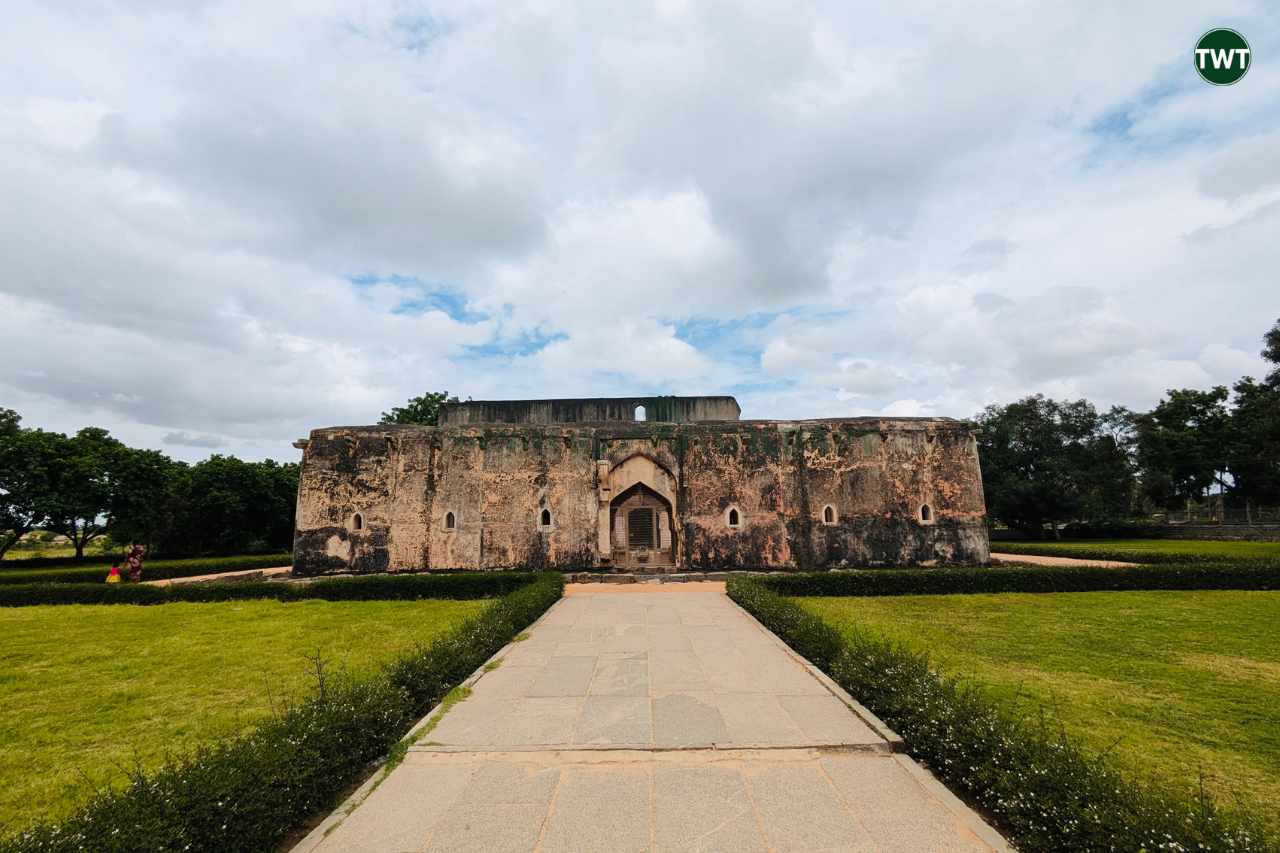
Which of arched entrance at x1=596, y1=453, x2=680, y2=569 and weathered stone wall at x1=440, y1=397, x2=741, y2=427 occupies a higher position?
weathered stone wall at x1=440, y1=397, x2=741, y2=427

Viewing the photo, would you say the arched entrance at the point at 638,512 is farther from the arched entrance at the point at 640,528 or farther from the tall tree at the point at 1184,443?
the tall tree at the point at 1184,443

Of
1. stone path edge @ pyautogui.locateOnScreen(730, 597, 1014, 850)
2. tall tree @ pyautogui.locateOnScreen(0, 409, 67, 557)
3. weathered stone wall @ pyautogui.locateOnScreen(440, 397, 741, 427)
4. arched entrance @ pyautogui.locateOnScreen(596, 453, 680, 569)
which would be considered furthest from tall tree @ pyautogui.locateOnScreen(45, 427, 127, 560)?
stone path edge @ pyautogui.locateOnScreen(730, 597, 1014, 850)

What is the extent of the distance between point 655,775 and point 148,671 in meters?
8.78

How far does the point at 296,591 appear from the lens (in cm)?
1580

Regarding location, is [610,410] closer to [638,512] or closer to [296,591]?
[638,512]

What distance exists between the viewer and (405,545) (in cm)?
1964

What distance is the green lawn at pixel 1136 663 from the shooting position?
5223 millimetres

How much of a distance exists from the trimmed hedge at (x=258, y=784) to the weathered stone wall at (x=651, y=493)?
1319 centimetres

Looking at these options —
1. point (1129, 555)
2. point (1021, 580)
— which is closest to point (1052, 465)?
point (1129, 555)

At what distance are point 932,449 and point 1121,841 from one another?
59.8ft

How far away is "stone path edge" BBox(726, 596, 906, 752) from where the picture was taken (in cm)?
520

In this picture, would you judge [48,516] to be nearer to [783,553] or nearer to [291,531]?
[291,531]

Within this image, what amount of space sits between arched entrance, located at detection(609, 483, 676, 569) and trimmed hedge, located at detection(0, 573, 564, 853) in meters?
13.7

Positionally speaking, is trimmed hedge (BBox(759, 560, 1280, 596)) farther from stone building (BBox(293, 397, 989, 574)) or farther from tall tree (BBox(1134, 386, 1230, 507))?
tall tree (BBox(1134, 386, 1230, 507))
